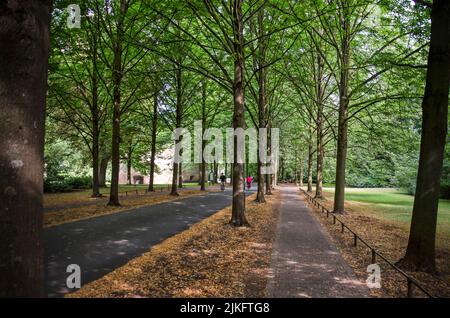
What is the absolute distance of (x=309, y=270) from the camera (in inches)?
272

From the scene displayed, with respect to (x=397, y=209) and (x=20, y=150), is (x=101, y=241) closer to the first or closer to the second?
(x=20, y=150)

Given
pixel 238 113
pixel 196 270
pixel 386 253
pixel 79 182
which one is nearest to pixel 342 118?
pixel 238 113

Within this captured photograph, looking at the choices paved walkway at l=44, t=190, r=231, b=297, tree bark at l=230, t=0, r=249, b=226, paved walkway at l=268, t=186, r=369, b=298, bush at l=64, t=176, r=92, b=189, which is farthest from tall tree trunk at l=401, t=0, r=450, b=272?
bush at l=64, t=176, r=92, b=189

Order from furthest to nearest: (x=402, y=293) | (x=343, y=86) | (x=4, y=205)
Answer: (x=343, y=86), (x=402, y=293), (x=4, y=205)

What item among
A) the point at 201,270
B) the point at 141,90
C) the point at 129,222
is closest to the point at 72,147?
the point at 141,90

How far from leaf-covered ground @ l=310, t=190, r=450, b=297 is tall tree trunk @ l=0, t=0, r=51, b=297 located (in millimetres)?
5592

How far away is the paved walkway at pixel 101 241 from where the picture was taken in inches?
248

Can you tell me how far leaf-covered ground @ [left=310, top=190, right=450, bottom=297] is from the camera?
20.4 feet

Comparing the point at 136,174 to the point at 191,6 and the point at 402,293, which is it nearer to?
the point at 191,6

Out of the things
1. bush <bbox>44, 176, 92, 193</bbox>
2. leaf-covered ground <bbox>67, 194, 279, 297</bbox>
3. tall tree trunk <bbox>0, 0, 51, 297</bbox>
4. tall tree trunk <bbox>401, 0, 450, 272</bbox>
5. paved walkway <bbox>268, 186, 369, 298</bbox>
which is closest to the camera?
tall tree trunk <bbox>0, 0, 51, 297</bbox>

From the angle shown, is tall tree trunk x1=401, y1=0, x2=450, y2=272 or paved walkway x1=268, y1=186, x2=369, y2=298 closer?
paved walkway x1=268, y1=186, x2=369, y2=298

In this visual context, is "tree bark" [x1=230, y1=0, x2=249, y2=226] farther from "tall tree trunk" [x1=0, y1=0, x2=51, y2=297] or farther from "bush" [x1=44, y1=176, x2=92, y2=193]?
"bush" [x1=44, y1=176, x2=92, y2=193]
